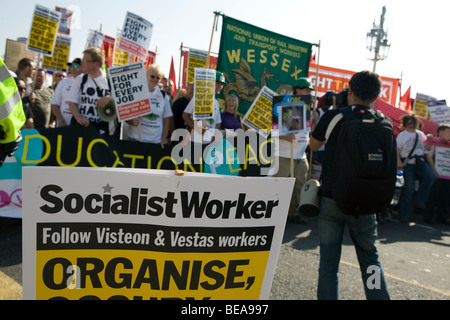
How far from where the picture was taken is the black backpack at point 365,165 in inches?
110

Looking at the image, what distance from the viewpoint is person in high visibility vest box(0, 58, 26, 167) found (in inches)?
80.9

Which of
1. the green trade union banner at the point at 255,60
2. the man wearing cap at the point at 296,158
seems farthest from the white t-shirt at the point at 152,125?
the man wearing cap at the point at 296,158

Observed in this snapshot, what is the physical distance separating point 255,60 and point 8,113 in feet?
17.2

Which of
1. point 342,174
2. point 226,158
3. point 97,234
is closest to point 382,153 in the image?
point 342,174

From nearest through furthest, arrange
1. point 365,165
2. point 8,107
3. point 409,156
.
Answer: point 8,107
point 365,165
point 409,156

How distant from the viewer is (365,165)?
9.09 feet

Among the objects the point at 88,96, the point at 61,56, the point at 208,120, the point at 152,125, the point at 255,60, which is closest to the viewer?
the point at 88,96

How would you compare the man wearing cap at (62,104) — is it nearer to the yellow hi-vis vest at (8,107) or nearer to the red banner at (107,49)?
the yellow hi-vis vest at (8,107)

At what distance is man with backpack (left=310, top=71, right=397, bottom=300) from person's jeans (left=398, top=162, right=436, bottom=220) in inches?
204

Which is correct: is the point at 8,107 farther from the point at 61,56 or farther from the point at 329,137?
the point at 61,56

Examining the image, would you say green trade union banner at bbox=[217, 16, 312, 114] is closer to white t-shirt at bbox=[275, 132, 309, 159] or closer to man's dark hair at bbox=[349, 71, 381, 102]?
white t-shirt at bbox=[275, 132, 309, 159]

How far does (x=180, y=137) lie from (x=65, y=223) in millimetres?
4119

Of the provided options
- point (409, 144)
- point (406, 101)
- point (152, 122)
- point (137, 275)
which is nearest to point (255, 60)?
point (152, 122)

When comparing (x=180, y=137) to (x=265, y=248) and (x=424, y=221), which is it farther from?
(x=424, y=221)
